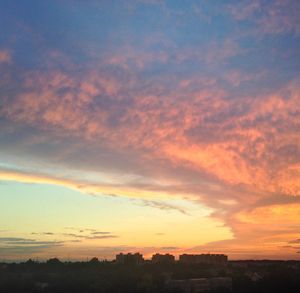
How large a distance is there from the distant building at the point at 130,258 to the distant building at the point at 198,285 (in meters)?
51.4

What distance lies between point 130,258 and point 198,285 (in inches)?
2266

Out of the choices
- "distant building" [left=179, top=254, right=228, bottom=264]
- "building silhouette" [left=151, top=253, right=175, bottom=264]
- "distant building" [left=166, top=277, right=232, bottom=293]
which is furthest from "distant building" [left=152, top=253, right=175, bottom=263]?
"distant building" [left=166, top=277, right=232, bottom=293]

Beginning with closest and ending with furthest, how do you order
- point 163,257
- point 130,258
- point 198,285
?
point 198,285
point 130,258
point 163,257

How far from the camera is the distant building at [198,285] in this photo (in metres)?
72.6

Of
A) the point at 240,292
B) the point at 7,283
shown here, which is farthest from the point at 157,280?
the point at 7,283

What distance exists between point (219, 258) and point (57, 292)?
344 ft

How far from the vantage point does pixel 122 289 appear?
2844 inches

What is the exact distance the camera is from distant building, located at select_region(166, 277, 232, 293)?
7262 cm

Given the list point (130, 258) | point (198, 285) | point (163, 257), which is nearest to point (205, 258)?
point (163, 257)

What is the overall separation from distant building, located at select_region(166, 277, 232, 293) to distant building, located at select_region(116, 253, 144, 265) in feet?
169

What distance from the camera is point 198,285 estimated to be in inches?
2968

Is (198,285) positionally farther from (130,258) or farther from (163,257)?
(163,257)

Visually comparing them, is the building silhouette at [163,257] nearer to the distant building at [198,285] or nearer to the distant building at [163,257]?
the distant building at [163,257]

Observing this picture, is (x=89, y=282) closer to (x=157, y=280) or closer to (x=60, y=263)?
(x=157, y=280)
